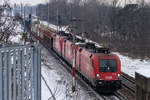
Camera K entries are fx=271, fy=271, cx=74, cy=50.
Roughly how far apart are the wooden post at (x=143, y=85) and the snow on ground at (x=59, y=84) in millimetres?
5103

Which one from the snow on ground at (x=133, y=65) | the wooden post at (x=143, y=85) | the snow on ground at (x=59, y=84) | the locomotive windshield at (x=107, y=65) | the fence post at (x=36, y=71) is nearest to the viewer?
the fence post at (x=36, y=71)

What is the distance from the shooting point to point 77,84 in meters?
18.2

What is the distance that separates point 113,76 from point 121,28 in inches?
1255

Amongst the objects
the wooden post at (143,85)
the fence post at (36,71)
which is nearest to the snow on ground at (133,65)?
the wooden post at (143,85)

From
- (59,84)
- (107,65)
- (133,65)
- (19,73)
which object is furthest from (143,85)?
(133,65)

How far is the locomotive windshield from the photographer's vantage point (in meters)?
15.0

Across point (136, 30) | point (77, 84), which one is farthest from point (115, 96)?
point (136, 30)

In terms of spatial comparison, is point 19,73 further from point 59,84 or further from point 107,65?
point 59,84

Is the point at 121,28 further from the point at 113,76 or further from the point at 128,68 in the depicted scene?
the point at 113,76

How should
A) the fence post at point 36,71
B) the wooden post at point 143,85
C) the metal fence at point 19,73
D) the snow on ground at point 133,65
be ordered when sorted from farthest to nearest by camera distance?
the snow on ground at point 133,65, the wooden post at point 143,85, the fence post at point 36,71, the metal fence at point 19,73

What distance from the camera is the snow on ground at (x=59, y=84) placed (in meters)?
13.6

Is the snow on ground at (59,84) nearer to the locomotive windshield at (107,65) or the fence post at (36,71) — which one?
the locomotive windshield at (107,65)

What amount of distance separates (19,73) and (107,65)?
10.9 m

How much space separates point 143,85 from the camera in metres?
5.37
